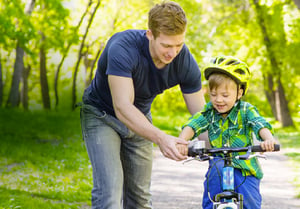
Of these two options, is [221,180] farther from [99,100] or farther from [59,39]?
[59,39]

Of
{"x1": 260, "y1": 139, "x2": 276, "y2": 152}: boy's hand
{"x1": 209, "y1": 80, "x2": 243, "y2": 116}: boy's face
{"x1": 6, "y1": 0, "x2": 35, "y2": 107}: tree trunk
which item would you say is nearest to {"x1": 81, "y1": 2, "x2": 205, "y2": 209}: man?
{"x1": 209, "y1": 80, "x2": 243, "y2": 116}: boy's face

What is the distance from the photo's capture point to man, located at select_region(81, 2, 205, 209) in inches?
142

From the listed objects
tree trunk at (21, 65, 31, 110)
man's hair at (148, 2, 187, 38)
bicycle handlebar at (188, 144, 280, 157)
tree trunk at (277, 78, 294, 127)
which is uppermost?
man's hair at (148, 2, 187, 38)

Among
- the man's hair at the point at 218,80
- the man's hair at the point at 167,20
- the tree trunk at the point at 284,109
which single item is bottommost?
the tree trunk at the point at 284,109

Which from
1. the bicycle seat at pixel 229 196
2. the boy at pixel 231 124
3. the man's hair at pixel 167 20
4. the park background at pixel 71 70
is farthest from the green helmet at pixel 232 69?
the park background at pixel 71 70

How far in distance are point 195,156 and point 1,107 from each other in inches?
587

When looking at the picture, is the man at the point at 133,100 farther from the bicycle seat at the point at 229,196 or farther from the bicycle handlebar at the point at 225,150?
the bicycle seat at the point at 229,196

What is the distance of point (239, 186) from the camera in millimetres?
3557

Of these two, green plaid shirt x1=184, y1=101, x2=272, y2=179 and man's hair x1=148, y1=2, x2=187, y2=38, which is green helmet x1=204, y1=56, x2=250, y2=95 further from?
man's hair x1=148, y1=2, x2=187, y2=38

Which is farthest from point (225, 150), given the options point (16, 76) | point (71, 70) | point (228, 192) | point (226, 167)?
point (71, 70)

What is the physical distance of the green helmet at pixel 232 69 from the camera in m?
3.64

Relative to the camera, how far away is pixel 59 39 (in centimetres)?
1694

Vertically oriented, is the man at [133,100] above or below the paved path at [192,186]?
above

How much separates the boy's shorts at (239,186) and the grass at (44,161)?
3731 mm
